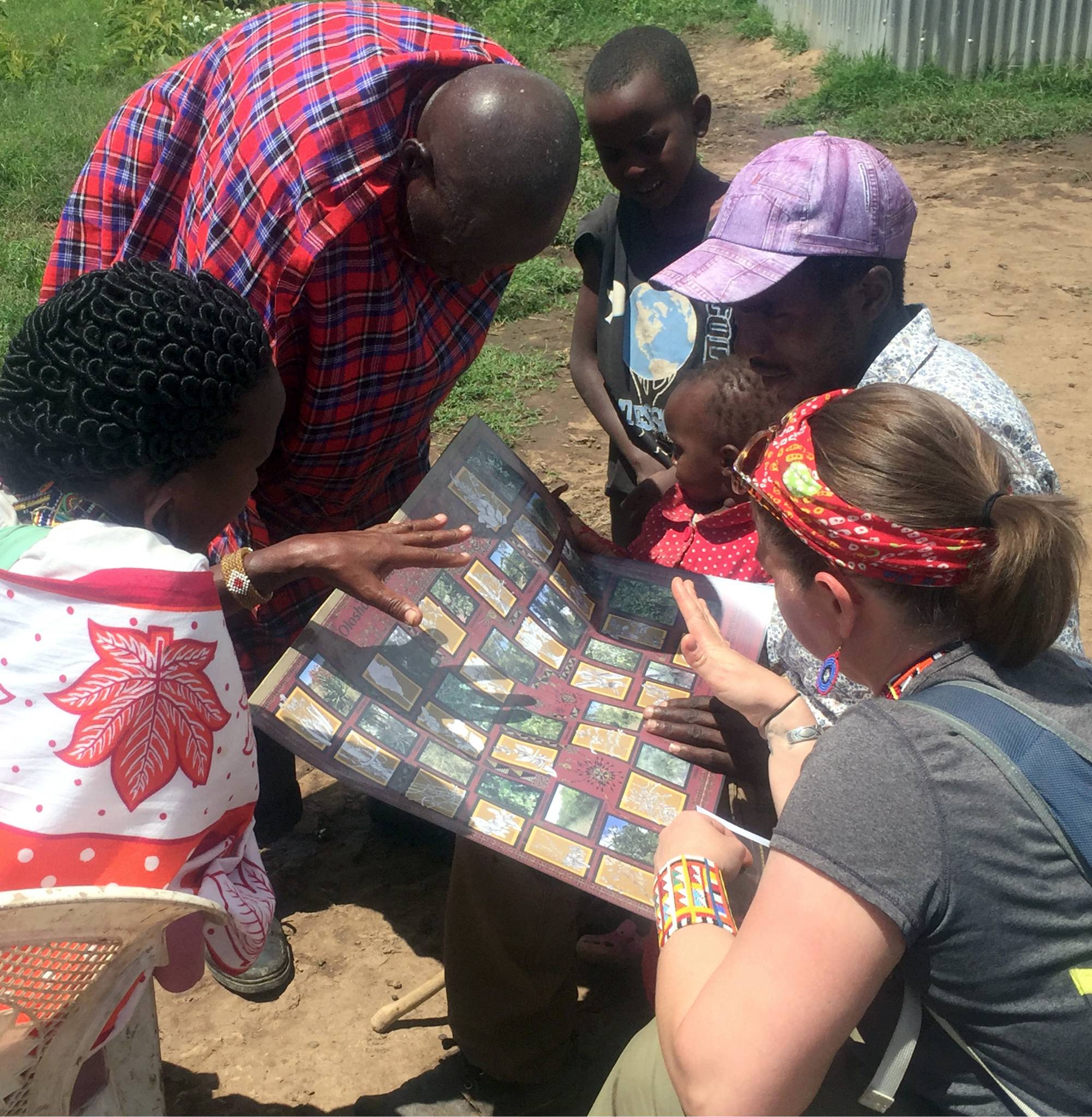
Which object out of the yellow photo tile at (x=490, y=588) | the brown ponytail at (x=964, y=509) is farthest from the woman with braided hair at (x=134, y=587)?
the brown ponytail at (x=964, y=509)

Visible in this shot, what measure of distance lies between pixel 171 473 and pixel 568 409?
399cm

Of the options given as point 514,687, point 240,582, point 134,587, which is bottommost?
point 514,687

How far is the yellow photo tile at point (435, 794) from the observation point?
1.90 m

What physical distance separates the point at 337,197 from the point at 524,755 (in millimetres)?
1154

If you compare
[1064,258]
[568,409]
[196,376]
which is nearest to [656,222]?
[196,376]

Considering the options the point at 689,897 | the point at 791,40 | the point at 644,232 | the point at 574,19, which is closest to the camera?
the point at 689,897

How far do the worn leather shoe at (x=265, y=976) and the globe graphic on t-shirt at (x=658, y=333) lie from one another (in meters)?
1.76

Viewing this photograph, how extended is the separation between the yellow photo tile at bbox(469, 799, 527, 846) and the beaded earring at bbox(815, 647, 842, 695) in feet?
1.92

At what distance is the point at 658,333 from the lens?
309 centimetres

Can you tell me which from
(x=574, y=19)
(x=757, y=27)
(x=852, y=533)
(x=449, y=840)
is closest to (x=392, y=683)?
(x=852, y=533)

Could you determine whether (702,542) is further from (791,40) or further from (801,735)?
(791,40)

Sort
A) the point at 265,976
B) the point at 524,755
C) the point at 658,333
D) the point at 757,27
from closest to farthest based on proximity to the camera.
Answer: the point at 524,755, the point at 265,976, the point at 658,333, the point at 757,27

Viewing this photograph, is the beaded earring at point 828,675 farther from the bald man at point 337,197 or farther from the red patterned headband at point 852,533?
the bald man at point 337,197

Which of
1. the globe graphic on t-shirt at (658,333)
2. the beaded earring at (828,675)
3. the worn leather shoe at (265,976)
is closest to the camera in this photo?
the beaded earring at (828,675)
